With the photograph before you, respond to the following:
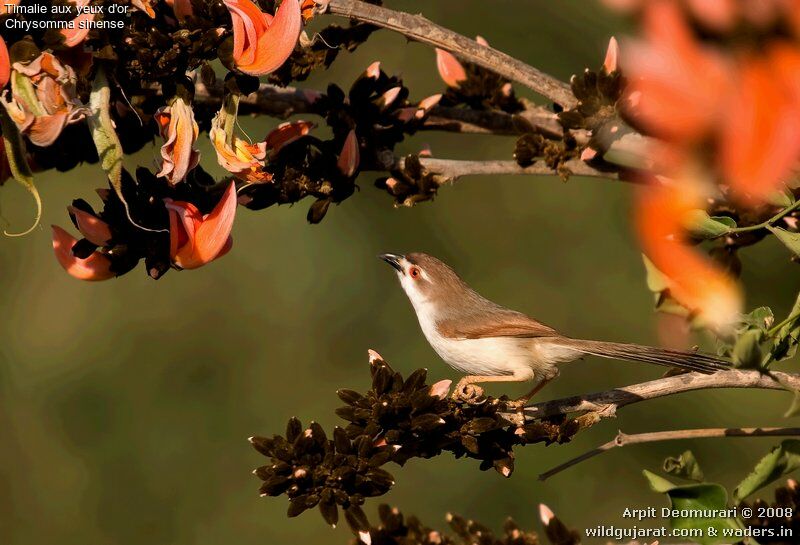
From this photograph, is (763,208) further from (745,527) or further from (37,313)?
(37,313)

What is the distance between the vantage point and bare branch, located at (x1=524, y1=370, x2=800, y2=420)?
199 centimetres

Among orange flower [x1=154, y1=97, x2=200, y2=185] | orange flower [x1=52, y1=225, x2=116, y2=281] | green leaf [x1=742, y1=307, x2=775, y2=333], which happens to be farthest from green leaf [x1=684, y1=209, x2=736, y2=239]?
orange flower [x1=52, y1=225, x2=116, y2=281]

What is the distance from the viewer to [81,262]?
6.90 ft

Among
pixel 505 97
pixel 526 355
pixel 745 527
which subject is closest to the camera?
pixel 745 527

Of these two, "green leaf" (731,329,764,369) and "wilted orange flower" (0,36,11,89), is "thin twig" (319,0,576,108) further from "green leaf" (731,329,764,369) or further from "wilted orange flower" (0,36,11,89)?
"green leaf" (731,329,764,369)

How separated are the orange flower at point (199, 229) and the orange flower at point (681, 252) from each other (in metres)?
0.78

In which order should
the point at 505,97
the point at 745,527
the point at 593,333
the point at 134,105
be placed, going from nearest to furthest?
the point at 745,527, the point at 134,105, the point at 505,97, the point at 593,333

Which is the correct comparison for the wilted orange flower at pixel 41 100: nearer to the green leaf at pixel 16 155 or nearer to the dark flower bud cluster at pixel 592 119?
the green leaf at pixel 16 155

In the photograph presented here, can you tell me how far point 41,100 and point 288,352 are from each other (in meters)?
3.90

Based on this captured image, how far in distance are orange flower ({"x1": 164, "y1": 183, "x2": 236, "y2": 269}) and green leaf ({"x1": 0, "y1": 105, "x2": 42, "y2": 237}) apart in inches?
11.5

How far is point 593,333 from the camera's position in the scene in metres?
5.37

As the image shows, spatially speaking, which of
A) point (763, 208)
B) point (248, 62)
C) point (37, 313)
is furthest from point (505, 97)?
point (37, 313)

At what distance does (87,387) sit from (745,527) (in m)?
A: 4.33

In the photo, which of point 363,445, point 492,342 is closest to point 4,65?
point 363,445
